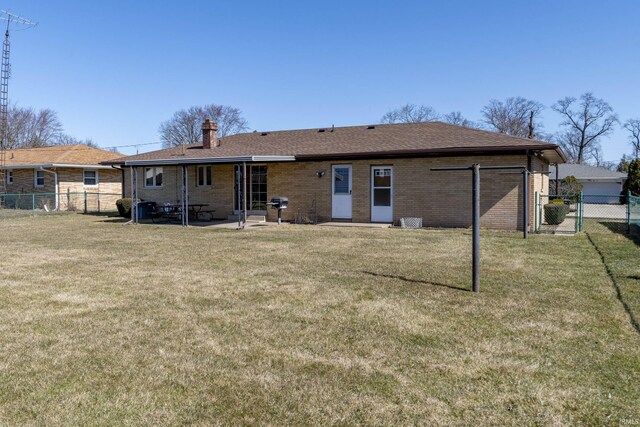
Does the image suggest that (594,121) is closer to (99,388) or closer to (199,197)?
(199,197)

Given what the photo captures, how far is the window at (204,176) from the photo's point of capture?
805 inches

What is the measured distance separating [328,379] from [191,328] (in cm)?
190

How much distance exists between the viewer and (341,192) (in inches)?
691

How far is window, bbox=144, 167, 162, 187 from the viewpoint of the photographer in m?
22.0

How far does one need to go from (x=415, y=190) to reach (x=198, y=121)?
50.1 m

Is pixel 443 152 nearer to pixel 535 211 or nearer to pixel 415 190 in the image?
pixel 415 190

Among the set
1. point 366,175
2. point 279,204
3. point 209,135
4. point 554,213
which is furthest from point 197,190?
point 554,213

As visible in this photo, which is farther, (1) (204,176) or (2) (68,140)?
A: (2) (68,140)

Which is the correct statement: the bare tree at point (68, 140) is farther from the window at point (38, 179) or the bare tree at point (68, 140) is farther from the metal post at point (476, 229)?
the metal post at point (476, 229)

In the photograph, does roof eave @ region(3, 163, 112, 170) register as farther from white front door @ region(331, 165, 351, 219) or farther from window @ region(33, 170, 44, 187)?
white front door @ region(331, 165, 351, 219)

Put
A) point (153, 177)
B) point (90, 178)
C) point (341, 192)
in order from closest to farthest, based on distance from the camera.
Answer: point (341, 192), point (153, 177), point (90, 178)

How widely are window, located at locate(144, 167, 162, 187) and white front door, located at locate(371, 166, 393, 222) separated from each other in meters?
10.6

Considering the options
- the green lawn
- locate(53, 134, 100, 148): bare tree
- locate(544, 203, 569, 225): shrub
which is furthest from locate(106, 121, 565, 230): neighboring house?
locate(53, 134, 100, 148): bare tree

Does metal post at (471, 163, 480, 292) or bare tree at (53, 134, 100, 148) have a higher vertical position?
bare tree at (53, 134, 100, 148)
